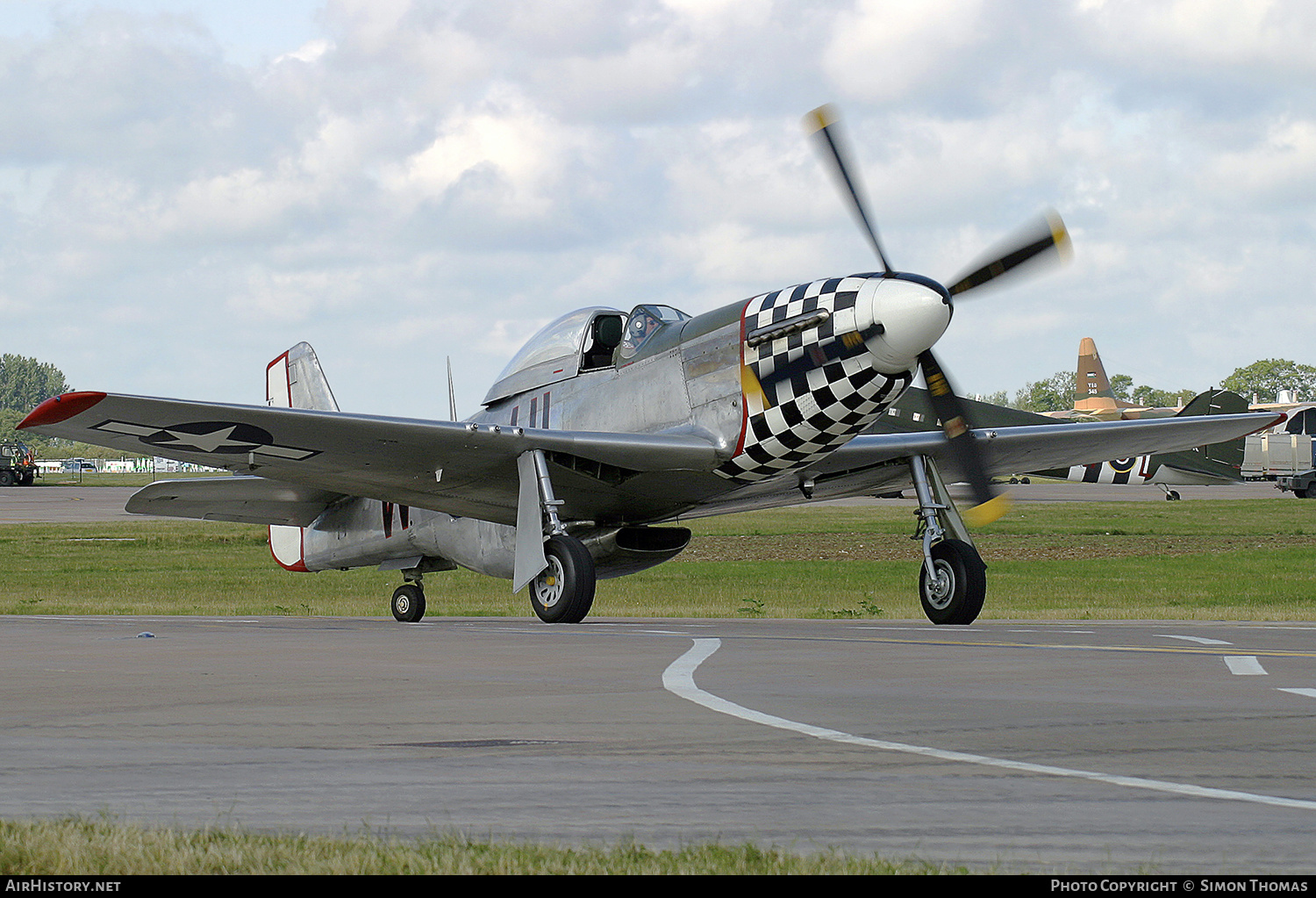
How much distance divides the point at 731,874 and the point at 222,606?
23619 millimetres

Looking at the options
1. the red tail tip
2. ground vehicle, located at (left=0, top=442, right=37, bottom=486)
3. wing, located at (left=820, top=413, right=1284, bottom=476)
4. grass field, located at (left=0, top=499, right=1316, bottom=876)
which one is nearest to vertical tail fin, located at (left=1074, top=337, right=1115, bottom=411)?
grass field, located at (left=0, top=499, right=1316, bottom=876)

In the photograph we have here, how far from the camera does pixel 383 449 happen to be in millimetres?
14266

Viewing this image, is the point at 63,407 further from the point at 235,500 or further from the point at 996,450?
the point at 996,450

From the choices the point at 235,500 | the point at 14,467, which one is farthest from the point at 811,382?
the point at 14,467

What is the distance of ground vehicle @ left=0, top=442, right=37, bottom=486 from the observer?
101 m

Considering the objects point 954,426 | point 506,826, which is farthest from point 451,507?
point 506,826

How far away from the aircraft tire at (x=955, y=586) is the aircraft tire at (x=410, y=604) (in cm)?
774

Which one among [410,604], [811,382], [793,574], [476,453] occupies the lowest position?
[793,574]

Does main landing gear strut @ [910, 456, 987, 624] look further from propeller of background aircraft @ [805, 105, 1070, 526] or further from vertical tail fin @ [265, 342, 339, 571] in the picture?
vertical tail fin @ [265, 342, 339, 571]

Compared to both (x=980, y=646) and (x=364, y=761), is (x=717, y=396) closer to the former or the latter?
(x=980, y=646)

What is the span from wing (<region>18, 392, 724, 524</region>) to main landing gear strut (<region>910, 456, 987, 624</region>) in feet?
8.28

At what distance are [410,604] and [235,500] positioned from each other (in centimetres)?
280

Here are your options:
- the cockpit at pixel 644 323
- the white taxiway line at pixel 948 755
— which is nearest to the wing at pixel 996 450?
the cockpit at pixel 644 323

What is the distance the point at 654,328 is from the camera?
15180 mm
